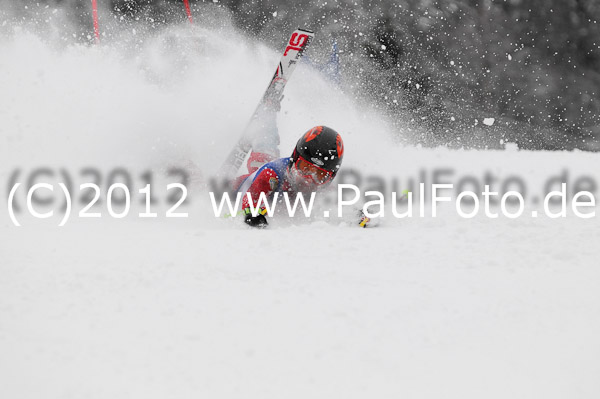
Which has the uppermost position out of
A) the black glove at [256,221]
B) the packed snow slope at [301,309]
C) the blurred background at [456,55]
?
the blurred background at [456,55]

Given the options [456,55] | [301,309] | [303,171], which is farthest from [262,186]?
[456,55]

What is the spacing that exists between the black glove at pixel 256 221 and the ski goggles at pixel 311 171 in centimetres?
56

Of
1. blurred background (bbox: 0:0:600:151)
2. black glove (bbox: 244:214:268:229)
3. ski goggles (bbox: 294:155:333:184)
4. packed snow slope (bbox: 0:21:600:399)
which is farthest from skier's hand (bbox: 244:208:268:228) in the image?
blurred background (bbox: 0:0:600:151)

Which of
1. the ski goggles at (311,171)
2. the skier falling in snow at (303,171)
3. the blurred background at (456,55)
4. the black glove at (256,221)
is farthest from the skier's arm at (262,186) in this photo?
the blurred background at (456,55)

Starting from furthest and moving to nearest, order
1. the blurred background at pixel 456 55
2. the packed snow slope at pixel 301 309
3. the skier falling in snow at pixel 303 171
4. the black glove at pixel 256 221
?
1. the blurred background at pixel 456 55
2. the skier falling in snow at pixel 303 171
3. the black glove at pixel 256 221
4. the packed snow slope at pixel 301 309

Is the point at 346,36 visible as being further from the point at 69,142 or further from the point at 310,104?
the point at 69,142

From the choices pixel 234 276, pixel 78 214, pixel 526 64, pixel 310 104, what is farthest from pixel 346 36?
pixel 234 276

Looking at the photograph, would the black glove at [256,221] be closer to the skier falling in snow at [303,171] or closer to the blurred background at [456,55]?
the skier falling in snow at [303,171]

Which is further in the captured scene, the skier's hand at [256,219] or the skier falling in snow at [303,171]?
the skier falling in snow at [303,171]

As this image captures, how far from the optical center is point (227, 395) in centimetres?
178

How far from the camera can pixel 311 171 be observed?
4.50 meters

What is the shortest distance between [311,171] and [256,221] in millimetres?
674

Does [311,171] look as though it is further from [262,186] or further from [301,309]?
[301,309]

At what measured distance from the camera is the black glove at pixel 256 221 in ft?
13.7
